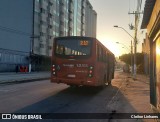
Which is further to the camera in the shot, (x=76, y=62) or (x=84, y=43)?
(x=84, y=43)

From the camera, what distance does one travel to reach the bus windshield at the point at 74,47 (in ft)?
57.6

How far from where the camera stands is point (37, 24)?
7338 centimetres

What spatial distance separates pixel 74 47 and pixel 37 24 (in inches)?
2241

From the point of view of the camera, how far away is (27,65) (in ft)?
220

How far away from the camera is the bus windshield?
17.6 metres

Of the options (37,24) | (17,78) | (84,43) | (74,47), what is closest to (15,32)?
(37,24)

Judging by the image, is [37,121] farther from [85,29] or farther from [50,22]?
[85,29]

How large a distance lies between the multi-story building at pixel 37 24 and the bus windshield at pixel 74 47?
39.6m

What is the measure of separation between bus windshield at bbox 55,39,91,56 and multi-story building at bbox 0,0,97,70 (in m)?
39.6

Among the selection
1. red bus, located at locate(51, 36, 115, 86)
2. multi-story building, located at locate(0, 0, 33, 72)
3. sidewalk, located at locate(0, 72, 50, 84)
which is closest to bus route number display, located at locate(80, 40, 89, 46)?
red bus, located at locate(51, 36, 115, 86)

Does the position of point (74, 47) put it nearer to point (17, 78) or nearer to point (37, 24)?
point (17, 78)

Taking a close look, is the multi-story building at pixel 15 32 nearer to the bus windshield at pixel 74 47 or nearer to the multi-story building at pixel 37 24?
the multi-story building at pixel 37 24

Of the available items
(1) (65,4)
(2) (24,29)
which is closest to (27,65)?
(2) (24,29)

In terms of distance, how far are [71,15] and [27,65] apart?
43.2m
